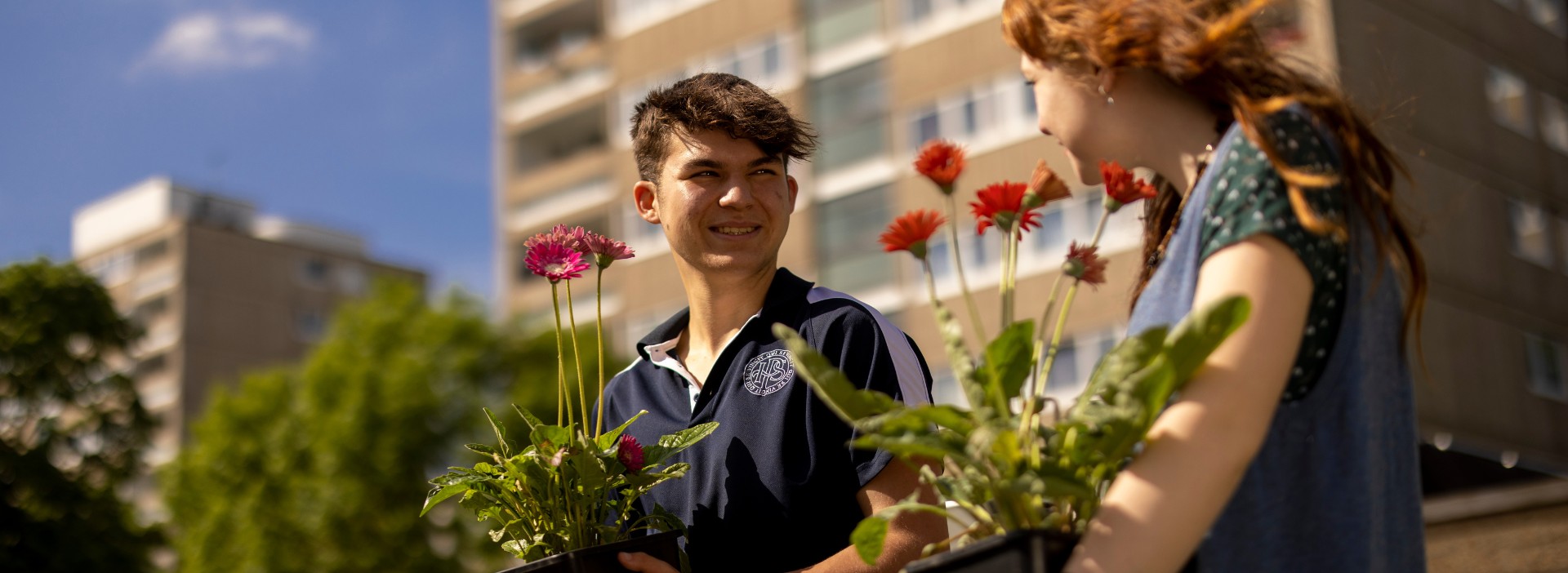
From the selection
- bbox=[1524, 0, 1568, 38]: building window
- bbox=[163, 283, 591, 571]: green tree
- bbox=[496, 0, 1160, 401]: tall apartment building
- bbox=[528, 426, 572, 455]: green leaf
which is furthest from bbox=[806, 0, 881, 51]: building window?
bbox=[528, 426, 572, 455]: green leaf

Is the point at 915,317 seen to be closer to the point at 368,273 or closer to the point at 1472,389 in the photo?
the point at 1472,389

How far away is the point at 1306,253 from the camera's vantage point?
6.34 feet

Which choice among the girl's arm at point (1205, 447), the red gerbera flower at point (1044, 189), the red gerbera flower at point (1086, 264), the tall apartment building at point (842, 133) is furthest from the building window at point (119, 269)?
the girl's arm at point (1205, 447)

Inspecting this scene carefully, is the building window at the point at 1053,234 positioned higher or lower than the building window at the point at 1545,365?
higher

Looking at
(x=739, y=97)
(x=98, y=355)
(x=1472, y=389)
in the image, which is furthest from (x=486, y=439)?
(x=739, y=97)

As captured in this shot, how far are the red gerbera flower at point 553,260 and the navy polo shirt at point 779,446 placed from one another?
0.40 metres

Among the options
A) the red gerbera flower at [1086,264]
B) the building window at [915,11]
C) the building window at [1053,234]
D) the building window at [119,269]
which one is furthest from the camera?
the building window at [119,269]

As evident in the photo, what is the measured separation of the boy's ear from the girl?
1.39m

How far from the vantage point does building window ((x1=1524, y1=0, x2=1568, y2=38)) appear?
1000 inches

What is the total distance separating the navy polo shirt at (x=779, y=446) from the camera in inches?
114

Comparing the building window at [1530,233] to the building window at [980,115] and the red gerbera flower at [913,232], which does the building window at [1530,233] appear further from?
the red gerbera flower at [913,232]

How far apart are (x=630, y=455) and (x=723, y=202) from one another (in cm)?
68

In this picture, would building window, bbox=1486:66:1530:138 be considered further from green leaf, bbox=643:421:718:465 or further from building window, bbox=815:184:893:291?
green leaf, bbox=643:421:718:465

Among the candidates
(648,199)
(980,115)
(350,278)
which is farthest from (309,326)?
(648,199)
